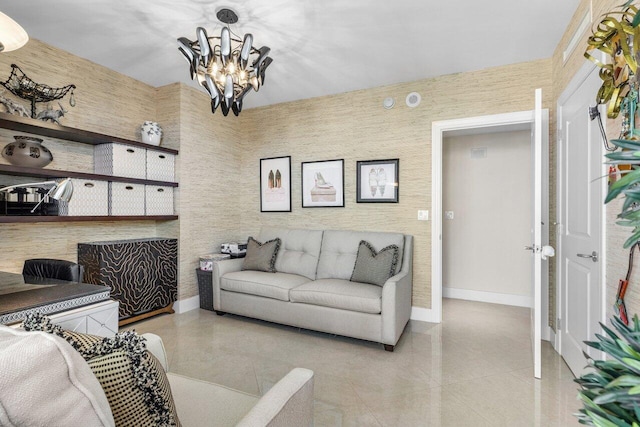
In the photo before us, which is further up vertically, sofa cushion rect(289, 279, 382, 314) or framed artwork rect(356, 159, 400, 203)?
framed artwork rect(356, 159, 400, 203)

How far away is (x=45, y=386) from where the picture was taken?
573 millimetres

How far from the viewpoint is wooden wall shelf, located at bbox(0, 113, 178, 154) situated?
247 cm

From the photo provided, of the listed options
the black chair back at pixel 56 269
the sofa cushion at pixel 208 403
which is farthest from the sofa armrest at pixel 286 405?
the black chair back at pixel 56 269

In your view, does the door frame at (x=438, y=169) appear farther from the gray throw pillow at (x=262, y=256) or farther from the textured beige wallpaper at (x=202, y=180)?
the textured beige wallpaper at (x=202, y=180)

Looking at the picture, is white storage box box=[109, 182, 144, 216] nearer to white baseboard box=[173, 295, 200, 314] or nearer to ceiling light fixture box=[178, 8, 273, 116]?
white baseboard box=[173, 295, 200, 314]

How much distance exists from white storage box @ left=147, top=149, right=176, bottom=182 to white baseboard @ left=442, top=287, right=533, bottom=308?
3948 millimetres

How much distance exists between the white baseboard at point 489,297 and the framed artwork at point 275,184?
102 inches

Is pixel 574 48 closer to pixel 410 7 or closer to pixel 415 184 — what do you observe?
pixel 410 7

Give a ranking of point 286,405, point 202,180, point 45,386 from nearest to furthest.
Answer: point 45,386
point 286,405
point 202,180

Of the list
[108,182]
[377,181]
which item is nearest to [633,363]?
[377,181]

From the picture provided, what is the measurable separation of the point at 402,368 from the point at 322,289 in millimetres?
977

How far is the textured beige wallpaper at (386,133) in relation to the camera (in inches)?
127

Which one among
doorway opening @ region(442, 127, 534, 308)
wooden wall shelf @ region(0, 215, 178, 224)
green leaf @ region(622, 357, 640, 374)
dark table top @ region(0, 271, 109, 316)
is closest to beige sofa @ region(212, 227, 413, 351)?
wooden wall shelf @ region(0, 215, 178, 224)

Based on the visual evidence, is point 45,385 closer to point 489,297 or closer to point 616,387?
point 616,387
